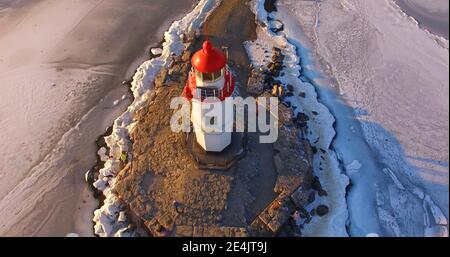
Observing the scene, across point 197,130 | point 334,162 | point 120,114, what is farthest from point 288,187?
point 120,114

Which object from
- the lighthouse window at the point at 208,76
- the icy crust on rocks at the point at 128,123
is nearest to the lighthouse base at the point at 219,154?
the icy crust on rocks at the point at 128,123

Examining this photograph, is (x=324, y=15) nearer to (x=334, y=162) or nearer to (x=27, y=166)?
(x=334, y=162)

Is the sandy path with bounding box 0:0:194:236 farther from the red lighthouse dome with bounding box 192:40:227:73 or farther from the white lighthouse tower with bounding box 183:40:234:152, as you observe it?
the red lighthouse dome with bounding box 192:40:227:73

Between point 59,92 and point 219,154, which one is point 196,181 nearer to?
point 219,154

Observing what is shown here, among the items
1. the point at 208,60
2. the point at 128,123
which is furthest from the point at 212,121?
the point at 128,123

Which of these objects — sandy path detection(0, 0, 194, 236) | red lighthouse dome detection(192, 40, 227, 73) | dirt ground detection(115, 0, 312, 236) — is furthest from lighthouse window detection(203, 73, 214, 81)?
sandy path detection(0, 0, 194, 236)
